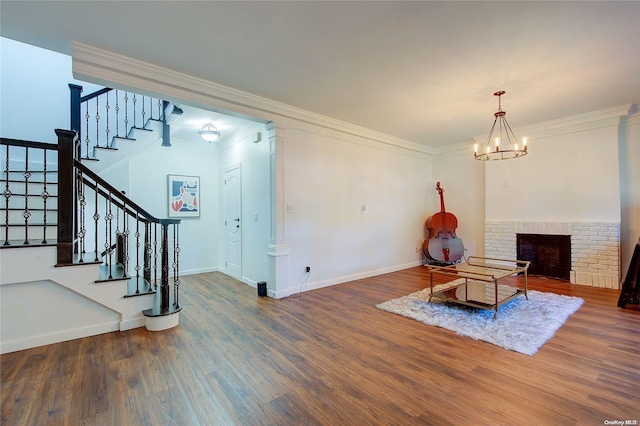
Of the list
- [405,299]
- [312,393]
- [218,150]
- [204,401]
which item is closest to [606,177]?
[405,299]

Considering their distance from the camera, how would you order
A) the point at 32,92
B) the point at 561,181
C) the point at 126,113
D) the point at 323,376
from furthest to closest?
the point at 561,181 < the point at 126,113 < the point at 32,92 < the point at 323,376

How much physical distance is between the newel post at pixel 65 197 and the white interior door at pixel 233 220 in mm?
2522

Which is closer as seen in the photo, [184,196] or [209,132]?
[209,132]

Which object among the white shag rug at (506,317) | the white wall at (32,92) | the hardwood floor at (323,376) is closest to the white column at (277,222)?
the hardwood floor at (323,376)

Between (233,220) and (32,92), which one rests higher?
(32,92)

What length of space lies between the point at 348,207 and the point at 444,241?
2.17 m

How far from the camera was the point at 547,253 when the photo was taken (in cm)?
486

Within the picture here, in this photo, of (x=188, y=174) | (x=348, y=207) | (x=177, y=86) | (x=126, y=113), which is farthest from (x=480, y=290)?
(x=126, y=113)

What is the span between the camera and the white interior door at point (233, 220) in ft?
16.3

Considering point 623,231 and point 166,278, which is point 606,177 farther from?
point 166,278

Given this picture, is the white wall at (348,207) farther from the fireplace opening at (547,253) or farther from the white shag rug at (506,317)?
the fireplace opening at (547,253)

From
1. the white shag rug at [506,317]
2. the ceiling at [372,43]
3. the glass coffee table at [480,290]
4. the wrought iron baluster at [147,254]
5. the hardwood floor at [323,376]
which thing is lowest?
the hardwood floor at [323,376]

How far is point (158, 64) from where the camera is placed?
281cm

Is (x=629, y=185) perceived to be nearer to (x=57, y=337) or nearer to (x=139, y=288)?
(x=139, y=288)
